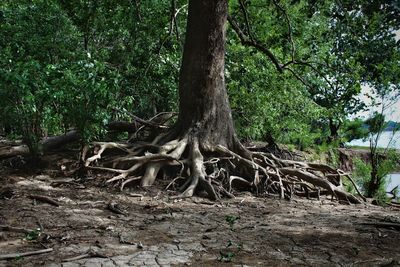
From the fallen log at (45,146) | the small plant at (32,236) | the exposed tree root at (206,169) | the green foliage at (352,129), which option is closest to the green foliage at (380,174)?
the exposed tree root at (206,169)

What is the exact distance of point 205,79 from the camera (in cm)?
787

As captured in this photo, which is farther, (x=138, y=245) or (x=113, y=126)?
(x=113, y=126)

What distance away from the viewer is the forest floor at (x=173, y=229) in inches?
150

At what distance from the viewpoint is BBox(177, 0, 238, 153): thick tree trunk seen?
786 cm

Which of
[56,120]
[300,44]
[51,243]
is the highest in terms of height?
[300,44]

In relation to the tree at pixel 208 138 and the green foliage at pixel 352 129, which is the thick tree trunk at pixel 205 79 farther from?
the green foliage at pixel 352 129

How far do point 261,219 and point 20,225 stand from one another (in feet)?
9.25

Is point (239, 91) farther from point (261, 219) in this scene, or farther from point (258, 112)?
point (261, 219)

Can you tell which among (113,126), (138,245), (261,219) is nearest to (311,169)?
(261,219)

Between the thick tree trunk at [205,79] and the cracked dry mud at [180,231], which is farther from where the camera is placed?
the thick tree trunk at [205,79]

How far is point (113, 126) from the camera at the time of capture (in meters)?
9.81

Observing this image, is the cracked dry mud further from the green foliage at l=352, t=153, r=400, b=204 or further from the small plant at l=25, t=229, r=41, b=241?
the green foliage at l=352, t=153, r=400, b=204

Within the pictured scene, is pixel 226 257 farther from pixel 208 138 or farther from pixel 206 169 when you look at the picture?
pixel 208 138

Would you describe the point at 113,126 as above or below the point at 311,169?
above
